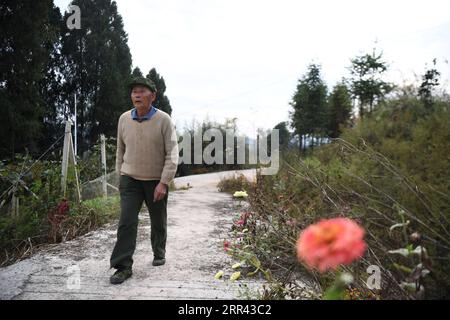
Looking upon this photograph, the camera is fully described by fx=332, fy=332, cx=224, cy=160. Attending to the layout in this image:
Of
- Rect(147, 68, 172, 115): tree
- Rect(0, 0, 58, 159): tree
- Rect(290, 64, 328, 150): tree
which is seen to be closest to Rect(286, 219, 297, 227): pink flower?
Rect(0, 0, 58, 159): tree

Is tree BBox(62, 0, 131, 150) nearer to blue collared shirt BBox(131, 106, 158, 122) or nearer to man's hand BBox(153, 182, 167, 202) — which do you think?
blue collared shirt BBox(131, 106, 158, 122)

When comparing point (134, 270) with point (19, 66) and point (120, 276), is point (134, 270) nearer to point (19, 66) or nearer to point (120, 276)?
point (120, 276)

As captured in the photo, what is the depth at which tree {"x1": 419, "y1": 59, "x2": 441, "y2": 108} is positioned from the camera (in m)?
5.72

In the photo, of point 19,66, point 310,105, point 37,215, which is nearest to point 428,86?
point 37,215

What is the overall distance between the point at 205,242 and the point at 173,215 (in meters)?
1.72

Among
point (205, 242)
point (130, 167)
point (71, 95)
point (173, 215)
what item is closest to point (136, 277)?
point (130, 167)

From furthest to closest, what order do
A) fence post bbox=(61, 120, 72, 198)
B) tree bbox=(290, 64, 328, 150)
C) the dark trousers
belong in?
tree bbox=(290, 64, 328, 150)
fence post bbox=(61, 120, 72, 198)
the dark trousers

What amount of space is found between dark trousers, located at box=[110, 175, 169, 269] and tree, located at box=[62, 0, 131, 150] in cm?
1586

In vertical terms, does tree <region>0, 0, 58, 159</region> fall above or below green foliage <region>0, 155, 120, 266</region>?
above
